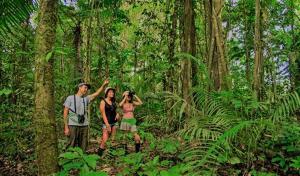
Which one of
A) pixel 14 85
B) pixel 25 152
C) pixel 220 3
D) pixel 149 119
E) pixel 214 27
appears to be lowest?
pixel 25 152

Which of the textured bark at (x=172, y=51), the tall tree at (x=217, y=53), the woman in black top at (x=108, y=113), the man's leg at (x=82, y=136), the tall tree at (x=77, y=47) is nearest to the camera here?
the tall tree at (x=217, y=53)

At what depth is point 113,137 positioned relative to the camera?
7770 mm

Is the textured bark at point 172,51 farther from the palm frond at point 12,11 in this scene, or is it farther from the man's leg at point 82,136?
the palm frond at point 12,11

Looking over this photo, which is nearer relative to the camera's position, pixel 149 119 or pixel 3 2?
pixel 3 2

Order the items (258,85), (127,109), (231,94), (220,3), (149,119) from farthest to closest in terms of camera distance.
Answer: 1. (149,119)
2. (127,109)
3. (220,3)
4. (258,85)
5. (231,94)

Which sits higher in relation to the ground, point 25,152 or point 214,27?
point 214,27

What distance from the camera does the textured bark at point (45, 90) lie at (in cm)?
529

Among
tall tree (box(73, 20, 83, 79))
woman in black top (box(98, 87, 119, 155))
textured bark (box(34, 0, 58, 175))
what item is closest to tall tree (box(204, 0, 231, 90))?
woman in black top (box(98, 87, 119, 155))

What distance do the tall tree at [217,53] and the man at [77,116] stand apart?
1.85 meters

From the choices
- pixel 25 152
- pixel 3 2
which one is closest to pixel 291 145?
pixel 3 2

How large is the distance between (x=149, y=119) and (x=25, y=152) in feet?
9.12

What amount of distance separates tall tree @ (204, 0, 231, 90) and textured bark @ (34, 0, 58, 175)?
2.69m

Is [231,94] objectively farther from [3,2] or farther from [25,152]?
[25,152]

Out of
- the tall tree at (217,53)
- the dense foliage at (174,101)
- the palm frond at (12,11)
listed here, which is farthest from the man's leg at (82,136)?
the tall tree at (217,53)
